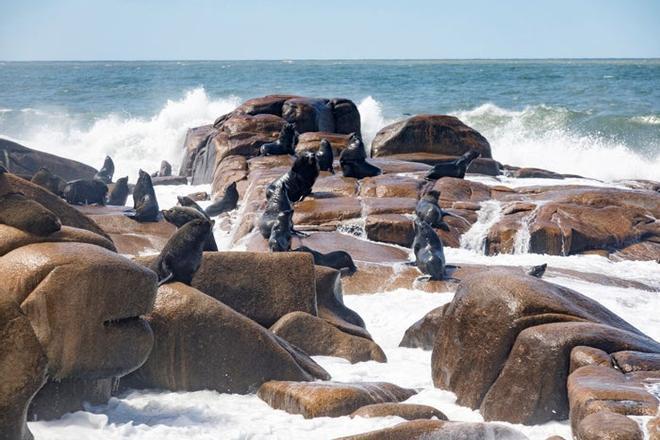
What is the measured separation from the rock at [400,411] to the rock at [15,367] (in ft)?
8.41

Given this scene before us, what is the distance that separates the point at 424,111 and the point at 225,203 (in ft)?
114

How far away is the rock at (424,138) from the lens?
26.8 metres

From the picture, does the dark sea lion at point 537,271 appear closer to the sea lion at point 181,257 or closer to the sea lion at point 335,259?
the sea lion at point 335,259

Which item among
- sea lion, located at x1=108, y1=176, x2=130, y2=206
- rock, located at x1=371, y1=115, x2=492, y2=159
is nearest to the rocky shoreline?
sea lion, located at x1=108, y1=176, x2=130, y2=206

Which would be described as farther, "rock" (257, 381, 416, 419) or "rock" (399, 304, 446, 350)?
"rock" (399, 304, 446, 350)

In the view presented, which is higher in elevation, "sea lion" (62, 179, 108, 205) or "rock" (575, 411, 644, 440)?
"rock" (575, 411, 644, 440)

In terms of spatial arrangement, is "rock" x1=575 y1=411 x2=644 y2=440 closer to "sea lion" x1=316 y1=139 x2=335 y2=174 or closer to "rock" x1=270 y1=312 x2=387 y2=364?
"rock" x1=270 y1=312 x2=387 y2=364

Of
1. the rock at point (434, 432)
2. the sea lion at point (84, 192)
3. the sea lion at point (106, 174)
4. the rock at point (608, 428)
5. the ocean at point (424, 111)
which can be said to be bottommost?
the ocean at point (424, 111)

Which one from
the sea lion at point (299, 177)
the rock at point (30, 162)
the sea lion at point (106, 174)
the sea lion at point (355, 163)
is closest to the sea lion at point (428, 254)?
the sea lion at point (299, 177)

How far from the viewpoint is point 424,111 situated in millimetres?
53312

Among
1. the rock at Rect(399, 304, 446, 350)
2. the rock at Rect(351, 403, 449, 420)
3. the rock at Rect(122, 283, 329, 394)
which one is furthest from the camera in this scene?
the rock at Rect(399, 304, 446, 350)

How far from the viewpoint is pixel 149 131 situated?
142ft

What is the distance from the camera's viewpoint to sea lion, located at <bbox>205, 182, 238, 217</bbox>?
19672 millimetres

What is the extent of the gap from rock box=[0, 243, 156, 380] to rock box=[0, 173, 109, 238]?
212 centimetres
